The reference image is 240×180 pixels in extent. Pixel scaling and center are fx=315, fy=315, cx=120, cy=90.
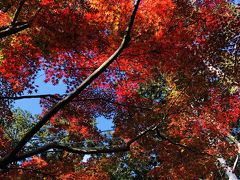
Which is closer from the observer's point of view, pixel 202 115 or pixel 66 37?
pixel 66 37

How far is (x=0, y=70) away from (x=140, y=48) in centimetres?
517

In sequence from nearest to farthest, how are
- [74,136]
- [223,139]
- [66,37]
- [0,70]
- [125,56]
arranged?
[66,37]
[0,70]
[125,56]
[74,136]
[223,139]

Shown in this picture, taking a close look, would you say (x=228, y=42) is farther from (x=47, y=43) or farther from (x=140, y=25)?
(x=47, y=43)

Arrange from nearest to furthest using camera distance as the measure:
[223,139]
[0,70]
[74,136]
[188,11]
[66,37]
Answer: [66,37], [0,70], [188,11], [74,136], [223,139]

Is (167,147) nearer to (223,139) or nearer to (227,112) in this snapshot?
(223,139)

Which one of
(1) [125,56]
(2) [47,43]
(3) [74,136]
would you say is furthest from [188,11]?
(3) [74,136]

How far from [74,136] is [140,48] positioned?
7446 mm

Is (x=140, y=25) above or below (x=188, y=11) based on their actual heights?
below

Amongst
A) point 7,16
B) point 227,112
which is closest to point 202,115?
point 227,112

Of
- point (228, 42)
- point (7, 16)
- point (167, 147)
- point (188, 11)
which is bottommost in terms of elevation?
point (167, 147)

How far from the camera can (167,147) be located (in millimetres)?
15266

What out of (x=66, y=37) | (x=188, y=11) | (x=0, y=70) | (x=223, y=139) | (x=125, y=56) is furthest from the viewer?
(x=223, y=139)

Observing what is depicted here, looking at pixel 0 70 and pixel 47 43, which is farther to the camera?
pixel 0 70

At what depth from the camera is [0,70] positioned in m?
11.5
